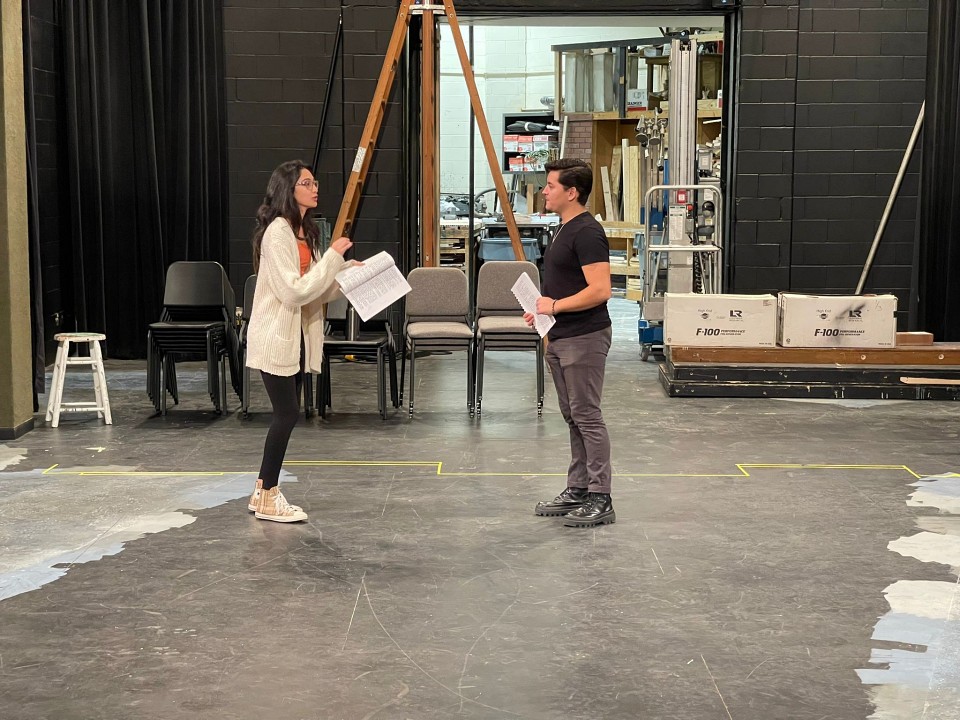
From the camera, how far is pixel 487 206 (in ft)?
50.2

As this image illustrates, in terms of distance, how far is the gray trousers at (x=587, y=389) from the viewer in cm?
483

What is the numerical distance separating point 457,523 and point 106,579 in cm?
143

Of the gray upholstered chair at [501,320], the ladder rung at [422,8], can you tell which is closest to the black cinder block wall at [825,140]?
the ladder rung at [422,8]

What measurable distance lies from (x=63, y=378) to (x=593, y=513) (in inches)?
140

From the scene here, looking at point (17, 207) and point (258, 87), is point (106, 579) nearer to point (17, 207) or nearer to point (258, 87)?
point (17, 207)

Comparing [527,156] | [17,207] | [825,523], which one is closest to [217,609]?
[825,523]

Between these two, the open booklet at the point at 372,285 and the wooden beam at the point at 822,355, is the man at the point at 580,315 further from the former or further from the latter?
the wooden beam at the point at 822,355

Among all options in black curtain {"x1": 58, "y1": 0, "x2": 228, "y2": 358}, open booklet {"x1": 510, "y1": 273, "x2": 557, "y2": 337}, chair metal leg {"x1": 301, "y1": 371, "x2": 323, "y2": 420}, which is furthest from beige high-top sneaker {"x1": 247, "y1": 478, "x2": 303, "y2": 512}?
black curtain {"x1": 58, "y1": 0, "x2": 228, "y2": 358}

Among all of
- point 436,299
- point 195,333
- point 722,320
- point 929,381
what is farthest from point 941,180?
point 195,333

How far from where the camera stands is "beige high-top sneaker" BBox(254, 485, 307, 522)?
496 centimetres

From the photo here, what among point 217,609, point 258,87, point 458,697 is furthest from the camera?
point 258,87

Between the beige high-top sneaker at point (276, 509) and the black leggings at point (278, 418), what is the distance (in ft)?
0.11

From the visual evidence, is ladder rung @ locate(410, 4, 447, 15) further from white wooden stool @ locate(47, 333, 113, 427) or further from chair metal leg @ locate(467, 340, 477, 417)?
white wooden stool @ locate(47, 333, 113, 427)

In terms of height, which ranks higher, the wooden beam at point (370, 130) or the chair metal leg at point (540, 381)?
the wooden beam at point (370, 130)
